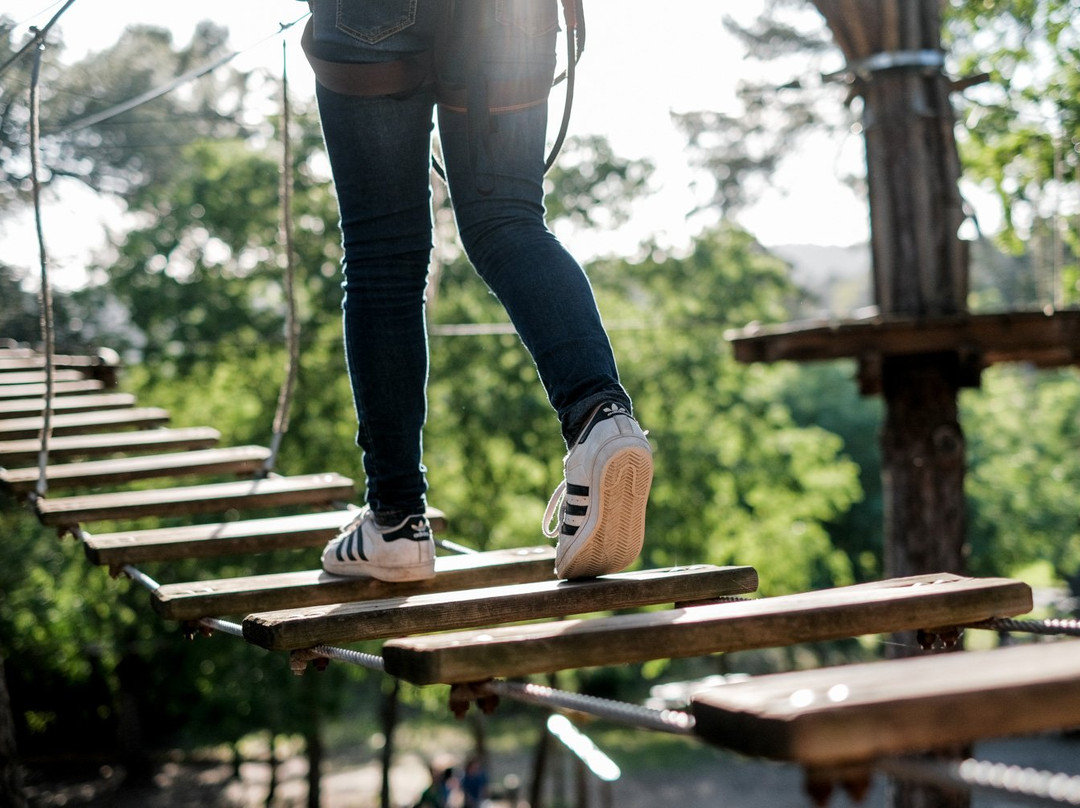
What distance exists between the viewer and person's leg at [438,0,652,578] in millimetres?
1884

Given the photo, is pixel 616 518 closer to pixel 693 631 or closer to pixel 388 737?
pixel 693 631

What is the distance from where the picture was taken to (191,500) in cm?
329

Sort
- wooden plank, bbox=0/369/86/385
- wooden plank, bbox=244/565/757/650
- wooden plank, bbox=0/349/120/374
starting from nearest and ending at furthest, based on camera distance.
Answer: wooden plank, bbox=244/565/757/650 → wooden plank, bbox=0/369/86/385 → wooden plank, bbox=0/349/120/374

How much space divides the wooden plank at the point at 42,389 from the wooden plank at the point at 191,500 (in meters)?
1.59

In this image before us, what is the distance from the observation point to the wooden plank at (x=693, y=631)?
1422 millimetres

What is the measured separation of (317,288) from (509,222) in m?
15.5

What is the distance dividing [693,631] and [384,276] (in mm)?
907

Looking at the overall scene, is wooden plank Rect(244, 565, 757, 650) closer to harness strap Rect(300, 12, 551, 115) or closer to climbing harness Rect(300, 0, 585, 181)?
climbing harness Rect(300, 0, 585, 181)

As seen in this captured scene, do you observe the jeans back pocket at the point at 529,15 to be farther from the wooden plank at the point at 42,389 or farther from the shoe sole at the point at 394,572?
the wooden plank at the point at 42,389

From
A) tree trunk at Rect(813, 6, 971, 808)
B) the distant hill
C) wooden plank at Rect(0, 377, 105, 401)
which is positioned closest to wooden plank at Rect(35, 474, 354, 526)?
wooden plank at Rect(0, 377, 105, 401)

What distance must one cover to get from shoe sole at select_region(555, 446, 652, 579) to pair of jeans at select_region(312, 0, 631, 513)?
0.34 ft

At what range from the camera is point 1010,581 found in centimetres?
169

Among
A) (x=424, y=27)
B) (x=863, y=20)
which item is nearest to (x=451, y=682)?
(x=424, y=27)

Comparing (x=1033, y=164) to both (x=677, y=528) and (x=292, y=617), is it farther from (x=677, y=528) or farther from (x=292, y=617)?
(x=677, y=528)
